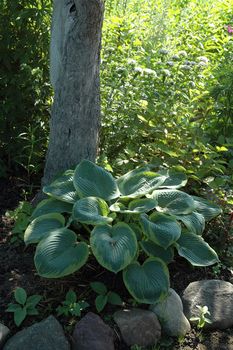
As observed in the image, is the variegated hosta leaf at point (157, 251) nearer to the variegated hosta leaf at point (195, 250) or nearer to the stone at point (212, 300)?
the variegated hosta leaf at point (195, 250)

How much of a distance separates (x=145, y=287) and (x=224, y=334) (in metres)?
0.65

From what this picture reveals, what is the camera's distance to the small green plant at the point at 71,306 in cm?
280

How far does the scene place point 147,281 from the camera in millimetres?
2842

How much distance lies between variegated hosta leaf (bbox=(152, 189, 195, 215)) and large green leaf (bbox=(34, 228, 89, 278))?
599 mm

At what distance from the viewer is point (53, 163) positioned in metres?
3.64

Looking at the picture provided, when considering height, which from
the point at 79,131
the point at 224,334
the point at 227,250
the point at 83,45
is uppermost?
the point at 83,45

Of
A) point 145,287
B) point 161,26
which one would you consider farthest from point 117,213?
point 161,26

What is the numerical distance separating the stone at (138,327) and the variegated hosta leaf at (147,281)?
0.41ft

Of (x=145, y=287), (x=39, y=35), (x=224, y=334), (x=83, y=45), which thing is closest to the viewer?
(x=145, y=287)

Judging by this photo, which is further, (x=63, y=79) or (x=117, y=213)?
(x=63, y=79)

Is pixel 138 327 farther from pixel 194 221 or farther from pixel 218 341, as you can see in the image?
pixel 194 221

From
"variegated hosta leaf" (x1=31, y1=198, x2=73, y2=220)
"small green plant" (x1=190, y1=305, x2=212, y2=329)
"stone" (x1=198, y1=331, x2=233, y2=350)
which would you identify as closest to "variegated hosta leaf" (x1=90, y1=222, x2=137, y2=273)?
"variegated hosta leaf" (x1=31, y1=198, x2=73, y2=220)

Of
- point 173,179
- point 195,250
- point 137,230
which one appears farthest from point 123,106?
point 195,250

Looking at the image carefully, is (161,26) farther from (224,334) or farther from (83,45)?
(224,334)
